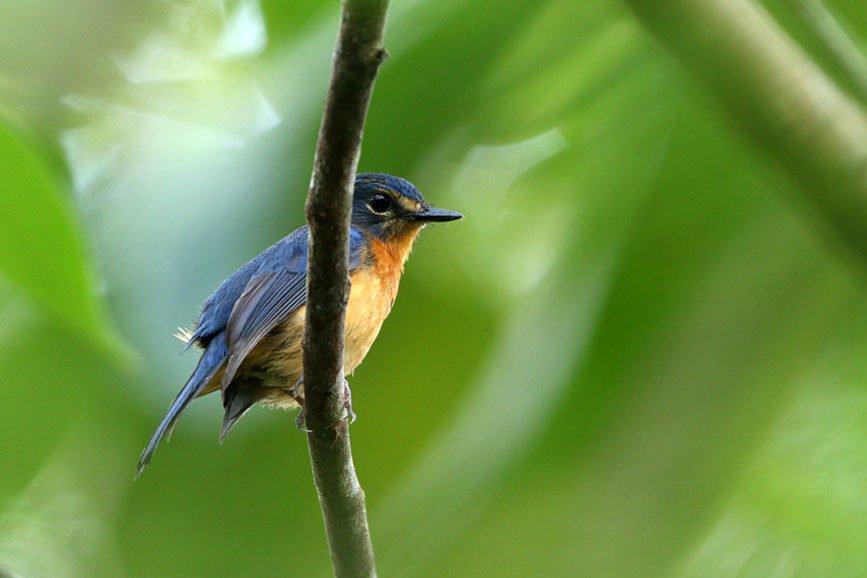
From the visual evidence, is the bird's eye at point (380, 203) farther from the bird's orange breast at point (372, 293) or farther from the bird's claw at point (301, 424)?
the bird's claw at point (301, 424)

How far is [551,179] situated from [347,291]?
1.76 ft

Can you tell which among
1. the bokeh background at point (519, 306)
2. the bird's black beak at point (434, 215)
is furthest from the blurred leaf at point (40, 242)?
the bird's black beak at point (434, 215)

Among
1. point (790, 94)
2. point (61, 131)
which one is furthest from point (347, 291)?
point (790, 94)

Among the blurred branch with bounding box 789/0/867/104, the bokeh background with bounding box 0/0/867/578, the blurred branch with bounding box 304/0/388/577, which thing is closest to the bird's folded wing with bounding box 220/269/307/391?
the blurred branch with bounding box 304/0/388/577

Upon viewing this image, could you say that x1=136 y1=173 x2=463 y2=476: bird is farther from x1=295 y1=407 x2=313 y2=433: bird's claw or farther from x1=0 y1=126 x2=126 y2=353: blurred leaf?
x1=0 y1=126 x2=126 y2=353: blurred leaf

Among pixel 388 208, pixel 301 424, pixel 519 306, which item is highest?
pixel 388 208

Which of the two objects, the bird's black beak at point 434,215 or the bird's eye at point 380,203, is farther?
the bird's eye at point 380,203

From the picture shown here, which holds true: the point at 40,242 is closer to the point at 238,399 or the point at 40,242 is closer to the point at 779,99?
the point at 779,99

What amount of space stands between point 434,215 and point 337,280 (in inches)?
89.6

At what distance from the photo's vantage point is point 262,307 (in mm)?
3980

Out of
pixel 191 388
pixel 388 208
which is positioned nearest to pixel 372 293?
pixel 388 208

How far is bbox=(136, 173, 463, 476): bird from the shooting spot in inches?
151

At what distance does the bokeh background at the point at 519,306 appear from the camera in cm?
135

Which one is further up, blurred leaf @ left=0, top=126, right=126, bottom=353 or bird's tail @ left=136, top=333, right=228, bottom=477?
bird's tail @ left=136, top=333, right=228, bottom=477
